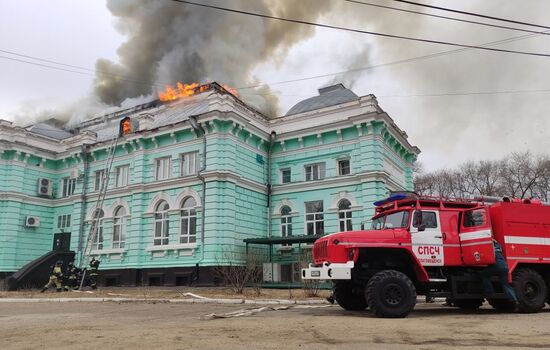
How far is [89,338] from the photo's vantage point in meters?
8.00

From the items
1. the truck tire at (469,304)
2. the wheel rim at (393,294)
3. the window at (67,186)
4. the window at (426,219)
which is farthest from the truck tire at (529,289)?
the window at (67,186)

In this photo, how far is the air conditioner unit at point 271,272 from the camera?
23.8 metres

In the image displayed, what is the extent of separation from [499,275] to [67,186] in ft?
94.4

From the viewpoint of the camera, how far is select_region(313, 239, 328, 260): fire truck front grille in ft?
39.7

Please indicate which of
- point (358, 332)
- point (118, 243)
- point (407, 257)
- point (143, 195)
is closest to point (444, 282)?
point (407, 257)

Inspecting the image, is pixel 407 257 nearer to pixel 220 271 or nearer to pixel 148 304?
pixel 148 304

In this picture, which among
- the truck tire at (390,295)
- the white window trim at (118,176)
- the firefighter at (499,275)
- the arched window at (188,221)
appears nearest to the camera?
the truck tire at (390,295)

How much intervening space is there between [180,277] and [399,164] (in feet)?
48.7

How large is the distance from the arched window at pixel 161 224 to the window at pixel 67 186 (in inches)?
353

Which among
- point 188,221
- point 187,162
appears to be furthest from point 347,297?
point 187,162

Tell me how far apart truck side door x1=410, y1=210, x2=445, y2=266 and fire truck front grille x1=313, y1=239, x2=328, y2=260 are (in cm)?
226

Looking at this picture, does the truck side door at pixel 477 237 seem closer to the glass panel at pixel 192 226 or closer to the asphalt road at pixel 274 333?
the asphalt road at pixel 274 333

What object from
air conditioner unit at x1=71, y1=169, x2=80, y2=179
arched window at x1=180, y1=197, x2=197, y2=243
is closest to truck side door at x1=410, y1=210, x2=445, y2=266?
arched window at x1=180, y1=197, x2=197, y2=243

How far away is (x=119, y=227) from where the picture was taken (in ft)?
92.9
